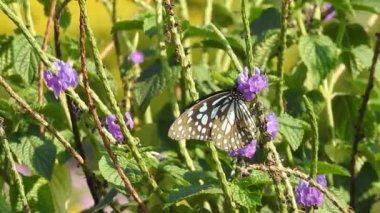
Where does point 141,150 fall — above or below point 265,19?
below

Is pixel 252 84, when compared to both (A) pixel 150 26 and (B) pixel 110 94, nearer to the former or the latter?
(B) pixel 110 94

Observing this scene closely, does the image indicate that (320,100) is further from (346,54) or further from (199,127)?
(199,127)

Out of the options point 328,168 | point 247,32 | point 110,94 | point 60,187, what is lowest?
point 60,187

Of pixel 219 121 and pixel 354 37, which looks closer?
pixel 219 121

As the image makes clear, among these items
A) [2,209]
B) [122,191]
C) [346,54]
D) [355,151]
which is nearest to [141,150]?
[122,191]

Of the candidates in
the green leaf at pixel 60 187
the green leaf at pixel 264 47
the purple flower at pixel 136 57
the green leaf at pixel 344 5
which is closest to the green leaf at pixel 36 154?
the green leaf at pixel 60 187

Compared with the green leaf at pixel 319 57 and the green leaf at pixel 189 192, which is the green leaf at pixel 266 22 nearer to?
the green leaf at pixel 319 57

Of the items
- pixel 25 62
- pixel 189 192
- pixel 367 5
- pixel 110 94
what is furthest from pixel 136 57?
pixel 110 94
